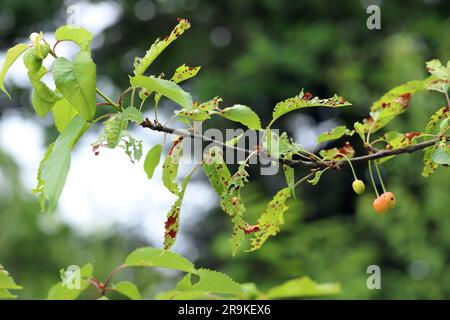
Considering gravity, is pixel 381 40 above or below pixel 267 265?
above

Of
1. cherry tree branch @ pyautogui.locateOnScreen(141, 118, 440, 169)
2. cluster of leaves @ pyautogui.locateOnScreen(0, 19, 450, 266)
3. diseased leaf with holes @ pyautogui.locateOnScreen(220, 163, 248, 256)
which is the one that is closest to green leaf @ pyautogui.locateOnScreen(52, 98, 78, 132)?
cluster of leaves @ pyautogui.locateOnScreen(0, 19, 450, 266)

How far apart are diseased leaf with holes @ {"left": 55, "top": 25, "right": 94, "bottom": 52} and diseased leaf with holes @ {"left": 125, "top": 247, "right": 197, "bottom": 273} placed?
0.31 metres

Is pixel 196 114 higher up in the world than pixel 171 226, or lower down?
higher up

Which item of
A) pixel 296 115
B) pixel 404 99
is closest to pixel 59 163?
pixel 404 99

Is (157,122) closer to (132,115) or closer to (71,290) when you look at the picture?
(132,115)

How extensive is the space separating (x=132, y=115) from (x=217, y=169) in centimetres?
Result: 15

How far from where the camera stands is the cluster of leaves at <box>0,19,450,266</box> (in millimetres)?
841

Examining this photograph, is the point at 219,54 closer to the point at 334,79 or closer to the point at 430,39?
the point at 334,79

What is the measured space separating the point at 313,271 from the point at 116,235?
231 centimetres

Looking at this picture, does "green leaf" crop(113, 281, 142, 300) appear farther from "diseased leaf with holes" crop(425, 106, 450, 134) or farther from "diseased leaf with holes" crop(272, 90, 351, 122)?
"diseased leaf with holes" crop(425, 106, 450, 134)

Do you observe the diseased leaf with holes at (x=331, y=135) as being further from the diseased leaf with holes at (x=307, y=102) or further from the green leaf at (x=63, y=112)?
the green leaf at (x=63, y=112)

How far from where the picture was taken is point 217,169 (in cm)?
95
